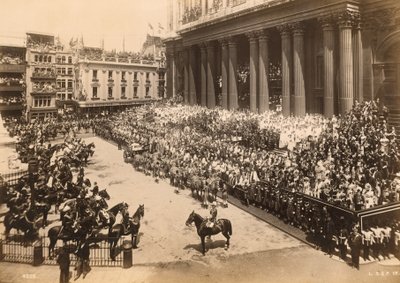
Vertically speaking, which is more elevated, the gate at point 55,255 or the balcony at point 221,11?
the balcony at point 221,11

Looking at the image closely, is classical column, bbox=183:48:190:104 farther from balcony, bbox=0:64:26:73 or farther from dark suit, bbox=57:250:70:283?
dark suit, bbox=57:250:70:283

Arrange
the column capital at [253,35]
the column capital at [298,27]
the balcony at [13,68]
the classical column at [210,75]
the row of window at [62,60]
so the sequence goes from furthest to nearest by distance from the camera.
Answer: the row of window at [62,60] → the balcony at [13,68] → the classical column at [210,75] → the column capital at [253,35] → the column capital at [298,27]

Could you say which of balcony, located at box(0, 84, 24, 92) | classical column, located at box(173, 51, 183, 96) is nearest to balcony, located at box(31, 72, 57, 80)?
balcony, located at box(0, 84, 24, 92)

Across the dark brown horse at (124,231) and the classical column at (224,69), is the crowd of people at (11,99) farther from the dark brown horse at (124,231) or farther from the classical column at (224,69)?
the dark brown horse at (124,231)

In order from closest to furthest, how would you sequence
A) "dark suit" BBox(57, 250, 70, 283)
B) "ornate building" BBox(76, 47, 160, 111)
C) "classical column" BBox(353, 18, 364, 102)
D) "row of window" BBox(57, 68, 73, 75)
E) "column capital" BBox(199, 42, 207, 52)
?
1. "dark suit" BBox(57, 250, 70, 283)
2. "classical column" BBox(353, 18, 364, 102)
3. "column capital" BBox(199, 42, 207, 52)
4. "row of window" BBox(57, 68, 73, 75)
5. "ornate building" BBox(76, 47, 160, 111)

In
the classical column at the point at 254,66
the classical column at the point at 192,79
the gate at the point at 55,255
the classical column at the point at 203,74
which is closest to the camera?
the gate at the point at 55,255

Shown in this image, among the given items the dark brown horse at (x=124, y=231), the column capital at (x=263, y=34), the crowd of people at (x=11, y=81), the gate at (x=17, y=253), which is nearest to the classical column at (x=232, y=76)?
the column capital at (x=263, y=34)
